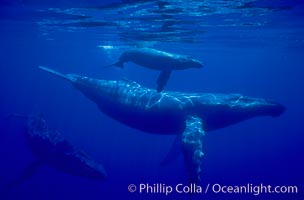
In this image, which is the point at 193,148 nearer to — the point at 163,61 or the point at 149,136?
the point at 163,61

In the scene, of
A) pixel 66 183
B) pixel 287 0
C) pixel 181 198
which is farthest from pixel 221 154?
pixel 287 0

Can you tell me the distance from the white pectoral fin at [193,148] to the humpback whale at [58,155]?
4991 millimetres

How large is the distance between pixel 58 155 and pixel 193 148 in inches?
283

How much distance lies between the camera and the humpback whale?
1600 centimetres

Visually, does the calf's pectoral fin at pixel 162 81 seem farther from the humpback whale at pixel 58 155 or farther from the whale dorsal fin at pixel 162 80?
the humpback whale at pixel 58 155

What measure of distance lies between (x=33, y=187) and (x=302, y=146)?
41.7 metres

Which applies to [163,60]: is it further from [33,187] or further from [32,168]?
[33,187]

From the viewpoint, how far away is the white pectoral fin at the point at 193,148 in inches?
454

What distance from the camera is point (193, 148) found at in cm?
1221

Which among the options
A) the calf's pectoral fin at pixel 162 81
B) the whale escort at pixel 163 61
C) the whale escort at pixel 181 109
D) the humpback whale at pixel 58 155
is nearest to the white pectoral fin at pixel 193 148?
the whale escort at pixel 181 109

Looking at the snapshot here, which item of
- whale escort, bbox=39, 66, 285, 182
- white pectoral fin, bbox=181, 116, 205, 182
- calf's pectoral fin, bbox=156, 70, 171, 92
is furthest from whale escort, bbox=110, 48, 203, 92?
white pectoral fin, bbox=181, 116, 205, 182

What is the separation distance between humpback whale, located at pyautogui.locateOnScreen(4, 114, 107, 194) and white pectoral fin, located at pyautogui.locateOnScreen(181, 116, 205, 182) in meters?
4.99

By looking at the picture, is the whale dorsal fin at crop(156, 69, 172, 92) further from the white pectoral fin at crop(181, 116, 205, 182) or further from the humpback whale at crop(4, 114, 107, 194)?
the humpback whale at crop(4, 114, 107, 194)

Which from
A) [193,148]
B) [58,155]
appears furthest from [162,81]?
[58,155]
